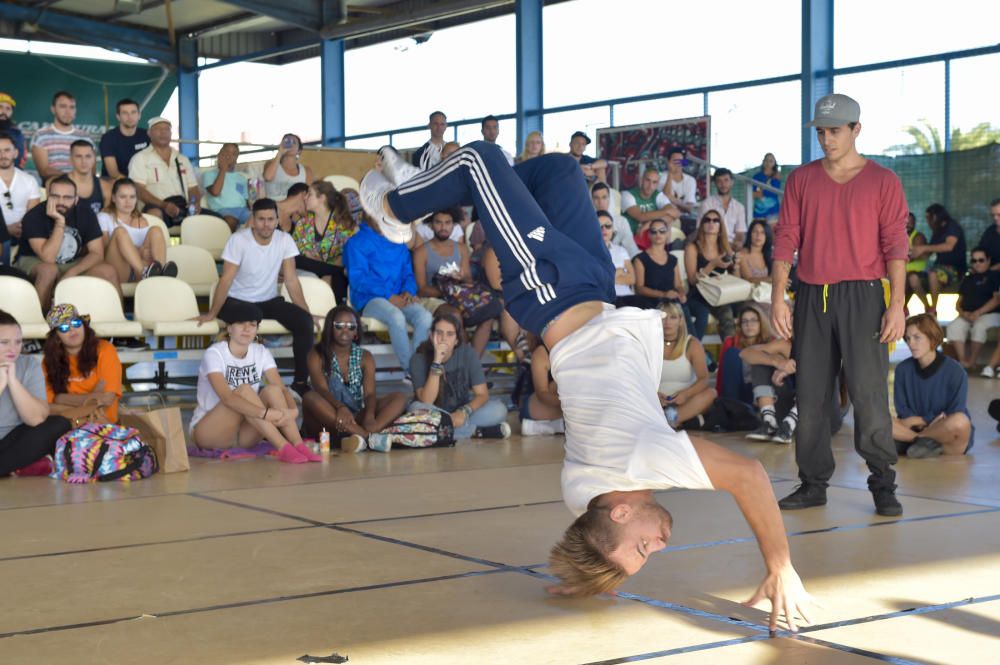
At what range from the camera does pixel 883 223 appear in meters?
4.69

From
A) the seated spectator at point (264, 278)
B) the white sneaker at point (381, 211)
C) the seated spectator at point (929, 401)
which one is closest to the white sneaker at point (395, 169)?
the white sneaker at point (381, 211)

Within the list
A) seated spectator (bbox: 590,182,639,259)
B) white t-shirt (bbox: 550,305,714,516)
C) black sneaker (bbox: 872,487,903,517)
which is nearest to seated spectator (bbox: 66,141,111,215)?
seated spectator (bbox: 590,182,639,259)

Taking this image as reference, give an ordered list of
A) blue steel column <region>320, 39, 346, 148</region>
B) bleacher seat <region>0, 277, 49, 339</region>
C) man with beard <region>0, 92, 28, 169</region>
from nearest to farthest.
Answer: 1. bleacher seat <region>0, 277, 49, 339</region>
2. man with beard <region>0, 92, 28, 169</region>
3. blue steel column <region>320, 39, 346, 148</region>

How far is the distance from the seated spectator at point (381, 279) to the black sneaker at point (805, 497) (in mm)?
4378

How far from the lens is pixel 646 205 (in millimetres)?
12789

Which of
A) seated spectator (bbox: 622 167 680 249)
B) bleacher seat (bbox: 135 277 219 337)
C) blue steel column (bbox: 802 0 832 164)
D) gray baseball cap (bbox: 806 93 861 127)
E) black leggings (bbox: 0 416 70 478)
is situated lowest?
black leggings (bbox: 0 416 70 478)

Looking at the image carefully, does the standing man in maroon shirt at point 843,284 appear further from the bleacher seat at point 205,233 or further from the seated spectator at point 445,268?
the bleacher seat at point 205,233

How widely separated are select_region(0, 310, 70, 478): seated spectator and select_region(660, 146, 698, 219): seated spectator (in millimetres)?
8275

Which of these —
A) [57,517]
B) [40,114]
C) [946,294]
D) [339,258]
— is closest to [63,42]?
[40,114]

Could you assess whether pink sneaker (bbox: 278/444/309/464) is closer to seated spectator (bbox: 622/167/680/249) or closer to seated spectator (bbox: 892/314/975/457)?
seated spectator (bbox: 892/314/975/457)

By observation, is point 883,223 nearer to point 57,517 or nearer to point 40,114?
point 57,517

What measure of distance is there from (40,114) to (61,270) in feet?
52.4

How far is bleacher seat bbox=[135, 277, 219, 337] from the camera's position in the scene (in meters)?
8.31

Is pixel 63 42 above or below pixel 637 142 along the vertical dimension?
above
